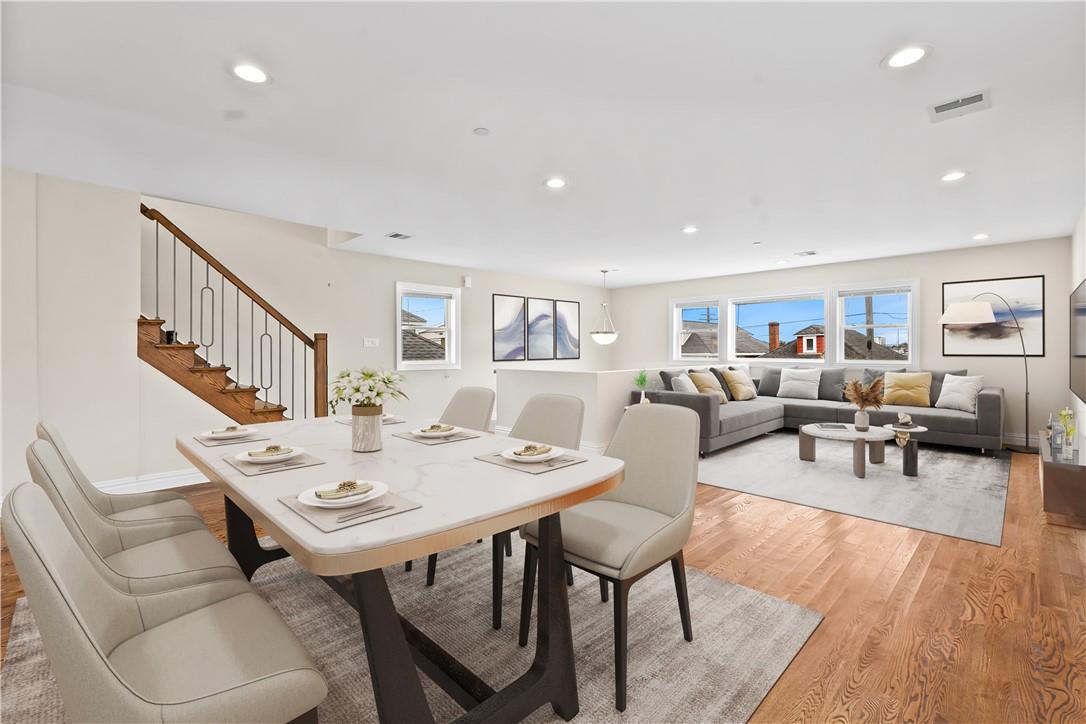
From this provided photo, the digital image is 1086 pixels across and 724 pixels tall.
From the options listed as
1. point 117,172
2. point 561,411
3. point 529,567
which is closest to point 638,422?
point 561,411

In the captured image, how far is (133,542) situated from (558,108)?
2.60 meters

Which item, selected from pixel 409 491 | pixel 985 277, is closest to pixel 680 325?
pixel 985 277

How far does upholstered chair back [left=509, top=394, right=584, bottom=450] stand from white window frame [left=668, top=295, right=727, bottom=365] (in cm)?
626

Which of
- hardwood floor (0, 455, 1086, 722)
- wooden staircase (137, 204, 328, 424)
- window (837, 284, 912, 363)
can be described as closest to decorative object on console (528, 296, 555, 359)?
wooden staircase (137, 204, 328, 424)

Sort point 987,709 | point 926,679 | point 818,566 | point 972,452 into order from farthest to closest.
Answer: point 972,452
point 818,566
point 926,679
point 987,709

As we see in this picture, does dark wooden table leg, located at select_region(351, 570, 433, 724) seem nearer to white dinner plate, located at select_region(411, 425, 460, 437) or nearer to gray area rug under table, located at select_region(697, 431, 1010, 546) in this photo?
white dinner plate, located at select_region(411, 425, 460, 437)

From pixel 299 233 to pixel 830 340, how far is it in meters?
7.07

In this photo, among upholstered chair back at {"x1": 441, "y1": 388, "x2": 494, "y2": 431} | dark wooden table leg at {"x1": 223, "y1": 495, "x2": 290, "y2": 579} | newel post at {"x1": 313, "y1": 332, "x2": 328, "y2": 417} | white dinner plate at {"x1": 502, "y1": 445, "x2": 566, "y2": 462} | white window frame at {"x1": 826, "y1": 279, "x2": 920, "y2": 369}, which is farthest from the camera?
white window frame at {"x1": 826, "y1": 279, "x2": 920, "y2": 369}

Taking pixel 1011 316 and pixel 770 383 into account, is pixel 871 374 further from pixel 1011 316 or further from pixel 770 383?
pixel 1011 316

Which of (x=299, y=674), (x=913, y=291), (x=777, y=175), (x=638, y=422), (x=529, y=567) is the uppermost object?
(x=777, y=175)

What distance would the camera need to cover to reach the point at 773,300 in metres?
7.72

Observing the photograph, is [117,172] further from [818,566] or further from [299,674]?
[818,566]

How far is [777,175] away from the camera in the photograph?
344cm

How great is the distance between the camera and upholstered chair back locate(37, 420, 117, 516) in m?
1.91
